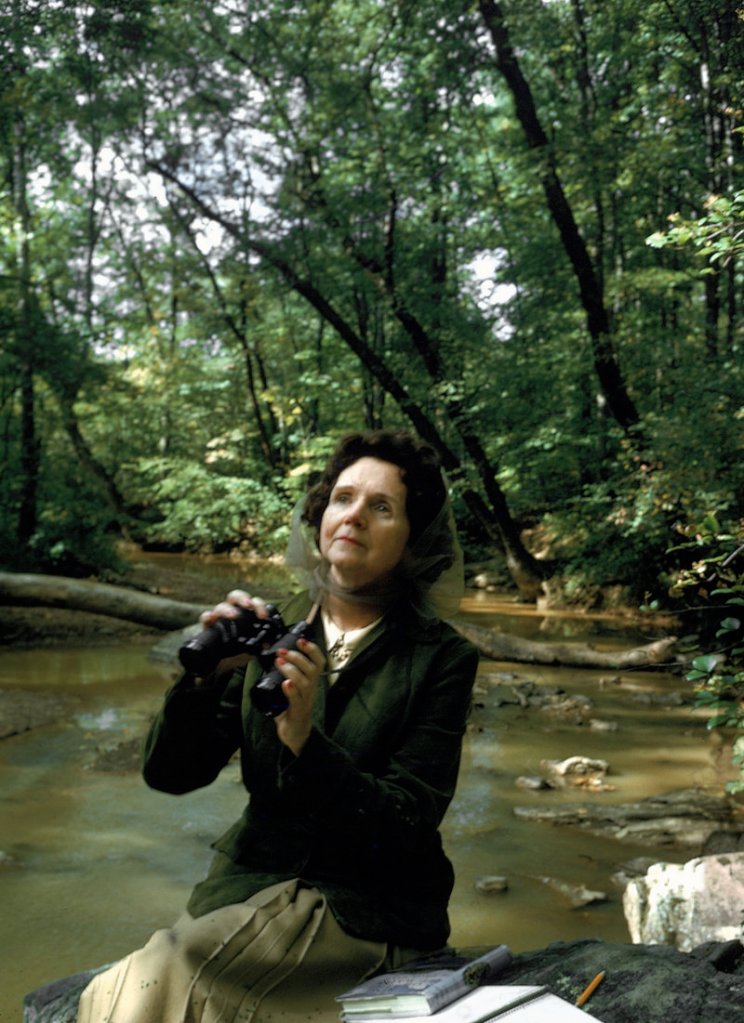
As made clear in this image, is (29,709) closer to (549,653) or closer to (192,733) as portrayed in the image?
(549,653)

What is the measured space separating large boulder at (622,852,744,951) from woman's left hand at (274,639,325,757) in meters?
2.10

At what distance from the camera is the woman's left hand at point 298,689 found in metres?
1.47

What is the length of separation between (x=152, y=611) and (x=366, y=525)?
26.4ft

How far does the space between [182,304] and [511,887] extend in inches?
911

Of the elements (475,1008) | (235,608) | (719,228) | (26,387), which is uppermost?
(26,387)

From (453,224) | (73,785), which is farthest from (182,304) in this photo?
(73,785)

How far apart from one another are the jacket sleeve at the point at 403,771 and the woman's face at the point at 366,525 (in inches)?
8.8

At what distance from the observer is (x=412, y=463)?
1.99 meters

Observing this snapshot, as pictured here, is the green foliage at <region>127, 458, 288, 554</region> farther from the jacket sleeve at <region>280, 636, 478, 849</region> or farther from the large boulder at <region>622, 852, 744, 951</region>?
the jacket sleeve at <region>280, 636, 478, 849</region>

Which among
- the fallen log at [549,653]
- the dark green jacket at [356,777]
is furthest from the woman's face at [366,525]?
the fallen log at [549,653]

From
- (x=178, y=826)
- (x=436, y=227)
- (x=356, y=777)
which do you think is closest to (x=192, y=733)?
(x=356, y=777)

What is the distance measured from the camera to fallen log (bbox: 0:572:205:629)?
9.30 m

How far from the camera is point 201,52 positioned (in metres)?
14.9

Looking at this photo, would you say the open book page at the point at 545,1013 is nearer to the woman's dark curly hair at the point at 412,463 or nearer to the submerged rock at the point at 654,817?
the woman's dark curly hair at the point at 412,463
